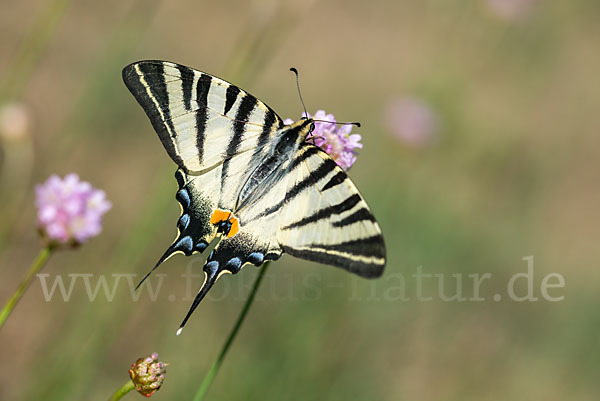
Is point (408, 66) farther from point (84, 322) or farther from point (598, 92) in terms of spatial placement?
point (84, 322)

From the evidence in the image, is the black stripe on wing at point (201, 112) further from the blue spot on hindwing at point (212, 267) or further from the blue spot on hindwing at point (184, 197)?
the blue spot on hindwing at point (212, 267)

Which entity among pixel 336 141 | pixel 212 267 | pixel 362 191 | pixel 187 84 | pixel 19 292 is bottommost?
pixel 19 292

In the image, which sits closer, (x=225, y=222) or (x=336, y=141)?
(x=336, y=141)

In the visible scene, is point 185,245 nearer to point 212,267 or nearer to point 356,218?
point 212,267

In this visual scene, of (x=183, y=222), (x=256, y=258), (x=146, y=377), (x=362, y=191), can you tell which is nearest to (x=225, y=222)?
(x=183, y=222)

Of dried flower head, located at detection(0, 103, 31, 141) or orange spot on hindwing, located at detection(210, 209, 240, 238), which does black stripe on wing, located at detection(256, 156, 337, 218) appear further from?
dried flower head, located at detection(0, 103, 31, 141)
